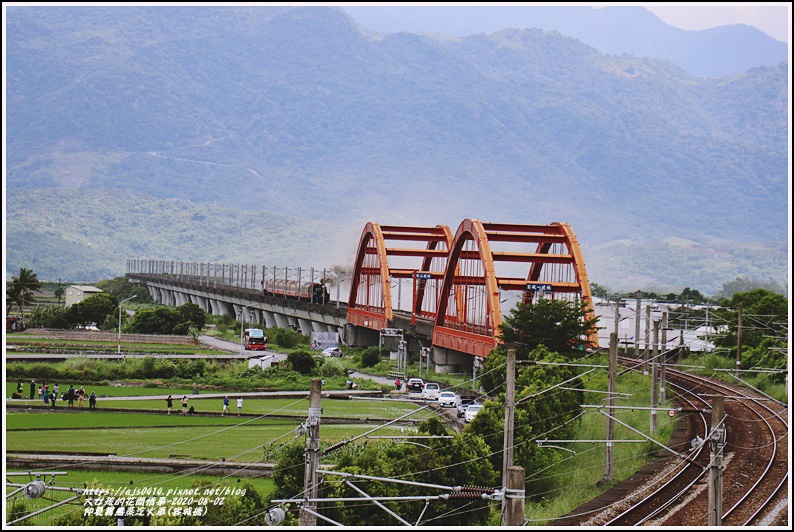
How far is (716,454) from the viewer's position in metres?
20.3

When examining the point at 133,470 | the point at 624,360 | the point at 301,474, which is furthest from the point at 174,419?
the point at 624,360

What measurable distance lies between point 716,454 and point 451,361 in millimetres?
52633

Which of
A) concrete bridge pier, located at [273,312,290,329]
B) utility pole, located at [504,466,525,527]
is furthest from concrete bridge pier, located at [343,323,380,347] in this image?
utility pole, located at [504,466,525,527]

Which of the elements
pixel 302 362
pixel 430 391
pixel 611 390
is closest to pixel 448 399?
pixel 430 391

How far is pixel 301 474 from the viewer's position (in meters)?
26.7

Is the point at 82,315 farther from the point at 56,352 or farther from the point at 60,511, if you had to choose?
the point at 60,511

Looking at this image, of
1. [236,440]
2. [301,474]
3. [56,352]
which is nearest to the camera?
[301,474]

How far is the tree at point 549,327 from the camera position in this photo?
180ft

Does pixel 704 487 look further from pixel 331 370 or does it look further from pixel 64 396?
pixel 331 370

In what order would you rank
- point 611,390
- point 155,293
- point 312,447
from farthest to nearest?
point 155,293
point 611,390
point 312,447

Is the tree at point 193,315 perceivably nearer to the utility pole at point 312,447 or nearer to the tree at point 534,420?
the tree at point 534,420

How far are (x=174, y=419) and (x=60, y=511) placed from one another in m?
22.1

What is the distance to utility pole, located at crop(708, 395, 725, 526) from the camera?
65.7 feet

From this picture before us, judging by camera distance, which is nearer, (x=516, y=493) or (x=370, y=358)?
(x=516, y=493)
